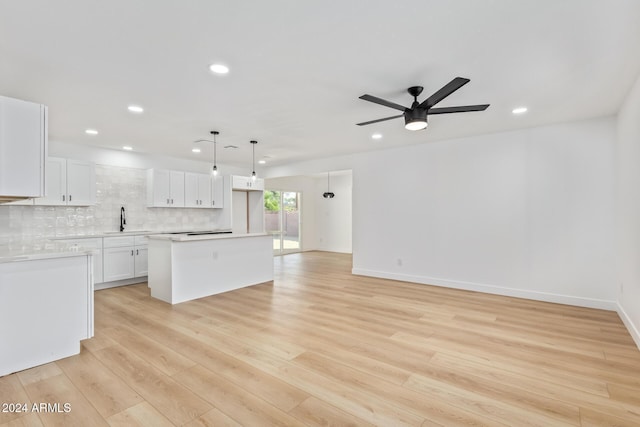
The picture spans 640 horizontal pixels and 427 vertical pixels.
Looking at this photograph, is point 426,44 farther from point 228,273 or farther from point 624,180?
point 228,273

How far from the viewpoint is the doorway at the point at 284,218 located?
10.1m

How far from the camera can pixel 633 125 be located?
127 inches

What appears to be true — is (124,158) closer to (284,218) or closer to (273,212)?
(273,212)

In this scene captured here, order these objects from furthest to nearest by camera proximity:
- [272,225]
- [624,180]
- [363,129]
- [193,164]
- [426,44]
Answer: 1. [272,225]
2. [193,164]
3. [363,129]
4. [624,180]
5. [426,44]

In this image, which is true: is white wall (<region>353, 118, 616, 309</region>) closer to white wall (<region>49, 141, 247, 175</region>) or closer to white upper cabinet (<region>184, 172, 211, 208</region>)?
white upper cabinet (<region>184, 172, 211, 208</region>)

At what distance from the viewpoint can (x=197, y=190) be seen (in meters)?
7.12

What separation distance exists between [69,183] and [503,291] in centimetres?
732

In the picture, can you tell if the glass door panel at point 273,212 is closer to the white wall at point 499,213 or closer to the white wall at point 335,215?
the white wall at point 335,215

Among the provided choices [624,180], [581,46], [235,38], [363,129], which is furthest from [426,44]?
[624,180]

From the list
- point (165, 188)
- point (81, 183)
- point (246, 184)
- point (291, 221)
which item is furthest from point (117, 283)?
point (291, 221)

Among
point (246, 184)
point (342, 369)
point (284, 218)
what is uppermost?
point (246, 184)

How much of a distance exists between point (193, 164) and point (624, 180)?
7.50 metres

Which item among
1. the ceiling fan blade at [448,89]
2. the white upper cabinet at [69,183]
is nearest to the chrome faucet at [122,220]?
the white upper cabinet at [69,183]

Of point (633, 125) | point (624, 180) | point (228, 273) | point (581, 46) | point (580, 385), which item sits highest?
point (581, 46)
